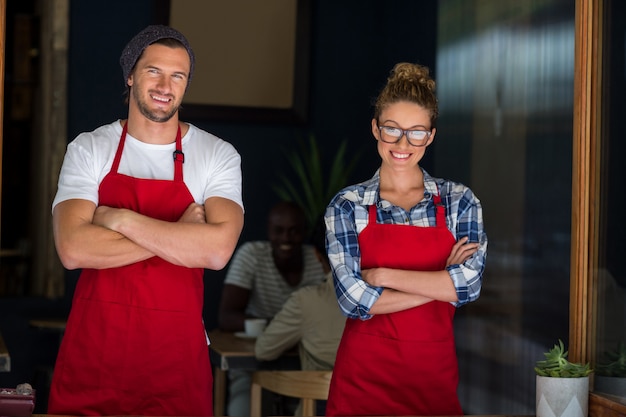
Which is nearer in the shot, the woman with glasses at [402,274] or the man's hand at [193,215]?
the man's hand at [193,215]

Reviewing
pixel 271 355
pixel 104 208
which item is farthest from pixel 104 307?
pixel 271 355

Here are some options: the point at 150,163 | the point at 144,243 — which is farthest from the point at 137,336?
the point at 150,163

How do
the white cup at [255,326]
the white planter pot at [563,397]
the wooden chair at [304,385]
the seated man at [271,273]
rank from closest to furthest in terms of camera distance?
1. the white planter pot at [563,397]
2. the wooden chair at [304,385]
3. the white cup at [255,326]
4. the seated man at [271,273]

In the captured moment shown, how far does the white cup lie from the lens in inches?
175

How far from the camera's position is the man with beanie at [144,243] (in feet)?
8.18

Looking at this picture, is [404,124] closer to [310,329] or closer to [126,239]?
[126,239]

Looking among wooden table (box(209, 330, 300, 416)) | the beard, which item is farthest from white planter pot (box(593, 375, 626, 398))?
wooden table (box(209, 330, 300, 416))

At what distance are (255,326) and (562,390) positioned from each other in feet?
7.71

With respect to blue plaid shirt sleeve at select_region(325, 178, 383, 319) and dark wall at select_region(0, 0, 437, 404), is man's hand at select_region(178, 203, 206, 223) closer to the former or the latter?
blue plaid shirt sleeve at select_region(325, 178, 383, 319)

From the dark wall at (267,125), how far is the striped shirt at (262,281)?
1476mm

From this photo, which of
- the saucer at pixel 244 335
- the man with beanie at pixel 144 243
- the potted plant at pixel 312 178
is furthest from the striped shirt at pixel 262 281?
the man with beanie at pixel 144 243

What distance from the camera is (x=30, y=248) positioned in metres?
6.70

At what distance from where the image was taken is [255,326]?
4.46 meters

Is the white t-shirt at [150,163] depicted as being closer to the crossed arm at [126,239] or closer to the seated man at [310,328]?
the crossed arm at [126,239]
